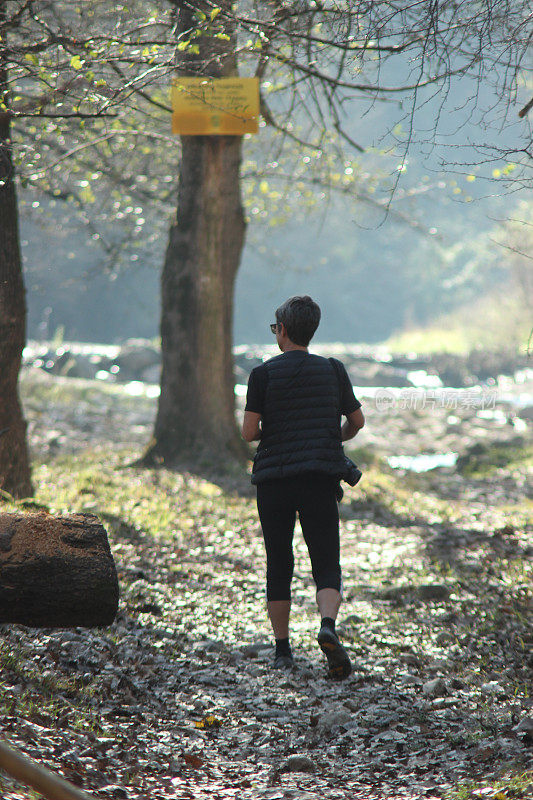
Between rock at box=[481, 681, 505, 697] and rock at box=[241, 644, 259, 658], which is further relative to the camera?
rock at box=[241, 644, 259, 658]

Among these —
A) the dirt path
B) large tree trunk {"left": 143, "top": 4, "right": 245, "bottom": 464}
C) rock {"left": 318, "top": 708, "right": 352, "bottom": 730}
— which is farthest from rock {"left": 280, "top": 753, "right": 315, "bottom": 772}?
large tree trunk {"left": 143, "top": 4, "right": 245, "bottom": 464}

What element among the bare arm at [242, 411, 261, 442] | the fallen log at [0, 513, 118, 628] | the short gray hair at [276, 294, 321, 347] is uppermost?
the short gray hair at [276, 294, 321, 347]

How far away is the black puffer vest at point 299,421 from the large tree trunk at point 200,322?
262 inches

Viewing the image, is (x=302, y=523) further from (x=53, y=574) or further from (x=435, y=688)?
(x=53, y=574)

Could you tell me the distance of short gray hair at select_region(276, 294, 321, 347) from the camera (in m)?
4.69

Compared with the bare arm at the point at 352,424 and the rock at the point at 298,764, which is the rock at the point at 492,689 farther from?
the bare arm at the point at 352,424

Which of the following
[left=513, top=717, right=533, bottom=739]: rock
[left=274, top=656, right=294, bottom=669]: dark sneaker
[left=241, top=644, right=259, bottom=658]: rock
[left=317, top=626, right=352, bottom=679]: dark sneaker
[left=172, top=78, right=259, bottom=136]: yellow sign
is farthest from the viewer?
[left=172, top=78, right=259, bottom=136]: yellow sign

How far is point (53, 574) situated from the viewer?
4172 mm

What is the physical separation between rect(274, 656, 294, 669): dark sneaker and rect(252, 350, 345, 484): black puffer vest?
1.08 metres

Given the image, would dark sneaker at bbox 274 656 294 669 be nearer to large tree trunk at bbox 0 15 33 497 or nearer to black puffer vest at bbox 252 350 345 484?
black puffer vest at bbox 252 350 345 484

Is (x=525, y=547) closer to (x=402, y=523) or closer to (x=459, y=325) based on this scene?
(x=402, y=523)

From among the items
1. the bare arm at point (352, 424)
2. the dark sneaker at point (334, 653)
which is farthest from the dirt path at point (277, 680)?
the bare arm at point (352, 424)

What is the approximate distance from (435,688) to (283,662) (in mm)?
880

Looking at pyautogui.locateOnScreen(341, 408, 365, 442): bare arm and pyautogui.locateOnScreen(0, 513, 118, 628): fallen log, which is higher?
pyautogui.locateOnScreen(341, 408, 365, 442): bare arm
